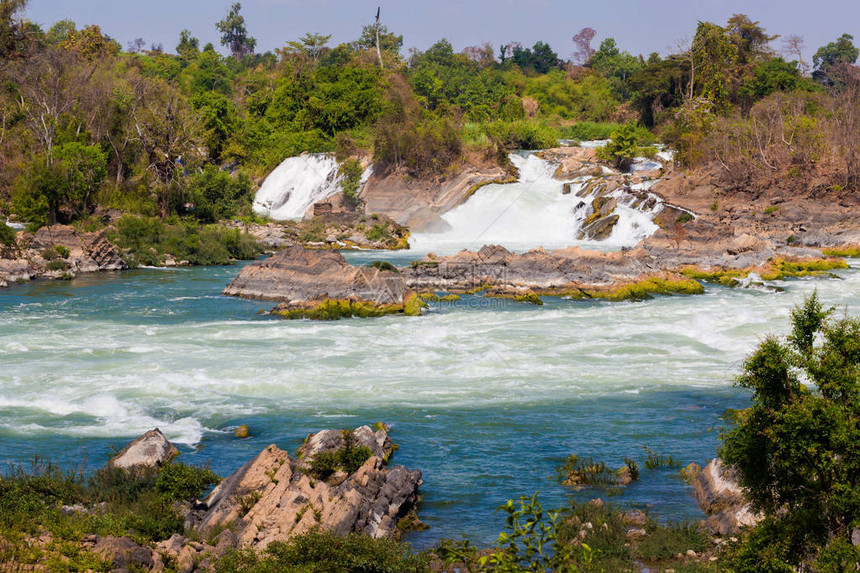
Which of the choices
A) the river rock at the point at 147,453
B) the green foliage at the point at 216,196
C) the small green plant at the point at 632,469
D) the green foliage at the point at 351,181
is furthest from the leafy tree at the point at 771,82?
the river rock at the point at 147,453

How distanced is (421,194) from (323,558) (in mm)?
A: 45930

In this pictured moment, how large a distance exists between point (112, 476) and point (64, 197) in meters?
31.8

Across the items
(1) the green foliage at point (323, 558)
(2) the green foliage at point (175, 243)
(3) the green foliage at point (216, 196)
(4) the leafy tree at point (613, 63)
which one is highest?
(4) the leafy tree at point (613, 63)

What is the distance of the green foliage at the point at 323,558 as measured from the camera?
328 inches

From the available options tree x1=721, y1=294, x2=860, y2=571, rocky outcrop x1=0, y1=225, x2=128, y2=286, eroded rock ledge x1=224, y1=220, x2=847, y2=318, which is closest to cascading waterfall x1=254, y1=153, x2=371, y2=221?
rocky outcrop x1=0, y1=225, x2=128, y2=286

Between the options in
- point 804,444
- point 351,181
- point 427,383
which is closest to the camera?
point 804,444

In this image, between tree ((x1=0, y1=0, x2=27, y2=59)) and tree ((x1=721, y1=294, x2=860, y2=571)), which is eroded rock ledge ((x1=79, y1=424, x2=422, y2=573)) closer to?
tree ((x1=721, y1=294, x2=860, y2=571))

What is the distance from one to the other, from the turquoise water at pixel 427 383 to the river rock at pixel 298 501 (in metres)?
0.58

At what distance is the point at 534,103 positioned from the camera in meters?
79.0

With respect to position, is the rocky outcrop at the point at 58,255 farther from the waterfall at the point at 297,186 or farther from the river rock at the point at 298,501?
the river rock at the point at 298,501

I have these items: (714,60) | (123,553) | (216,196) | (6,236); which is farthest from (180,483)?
(714,60)

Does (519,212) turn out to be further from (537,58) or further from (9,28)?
(537,58)

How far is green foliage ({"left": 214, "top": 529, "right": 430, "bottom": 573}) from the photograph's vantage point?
834 centimetres

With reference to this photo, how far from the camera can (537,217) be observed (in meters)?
47.6
